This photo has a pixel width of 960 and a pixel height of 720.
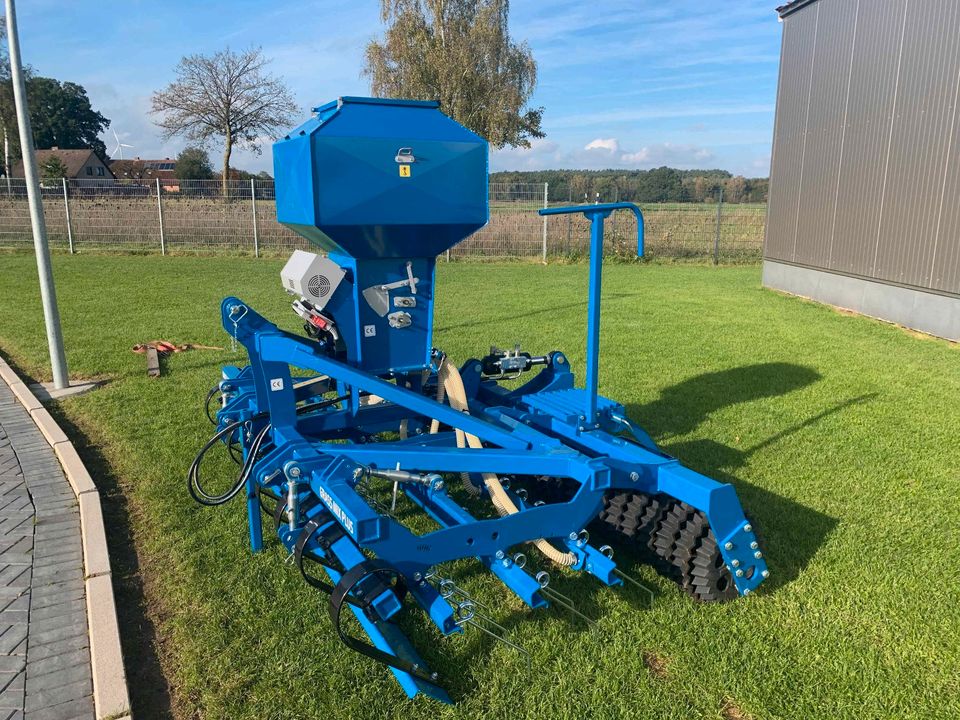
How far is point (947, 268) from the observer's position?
32.3 feet

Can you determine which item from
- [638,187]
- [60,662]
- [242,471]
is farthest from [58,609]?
[638,187]

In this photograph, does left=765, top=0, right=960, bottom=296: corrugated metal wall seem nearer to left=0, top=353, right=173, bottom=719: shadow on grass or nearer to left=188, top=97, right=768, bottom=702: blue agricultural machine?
left=188, top=97, right=768, bottom=702: blue agricultural machine

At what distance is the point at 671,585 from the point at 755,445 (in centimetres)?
237

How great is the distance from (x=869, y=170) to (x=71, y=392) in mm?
11752

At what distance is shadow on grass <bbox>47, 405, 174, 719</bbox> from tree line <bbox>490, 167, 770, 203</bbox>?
1673 centimetres

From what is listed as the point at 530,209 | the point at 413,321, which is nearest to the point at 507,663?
the point at 413,321

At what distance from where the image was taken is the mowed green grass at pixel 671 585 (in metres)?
2.93

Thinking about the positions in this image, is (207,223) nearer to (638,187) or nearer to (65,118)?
(638,187)

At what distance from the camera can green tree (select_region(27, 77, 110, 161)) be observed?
62.7 m

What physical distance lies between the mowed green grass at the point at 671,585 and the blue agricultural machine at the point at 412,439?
18cm

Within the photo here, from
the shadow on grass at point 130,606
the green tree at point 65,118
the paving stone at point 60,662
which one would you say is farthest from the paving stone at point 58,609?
the green tree at point 65,118

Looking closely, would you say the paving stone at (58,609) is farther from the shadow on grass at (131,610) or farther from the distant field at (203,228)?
the distant field at (203,228)

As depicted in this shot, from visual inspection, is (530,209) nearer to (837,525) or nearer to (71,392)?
(71,392)

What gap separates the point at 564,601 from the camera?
11.6ft
